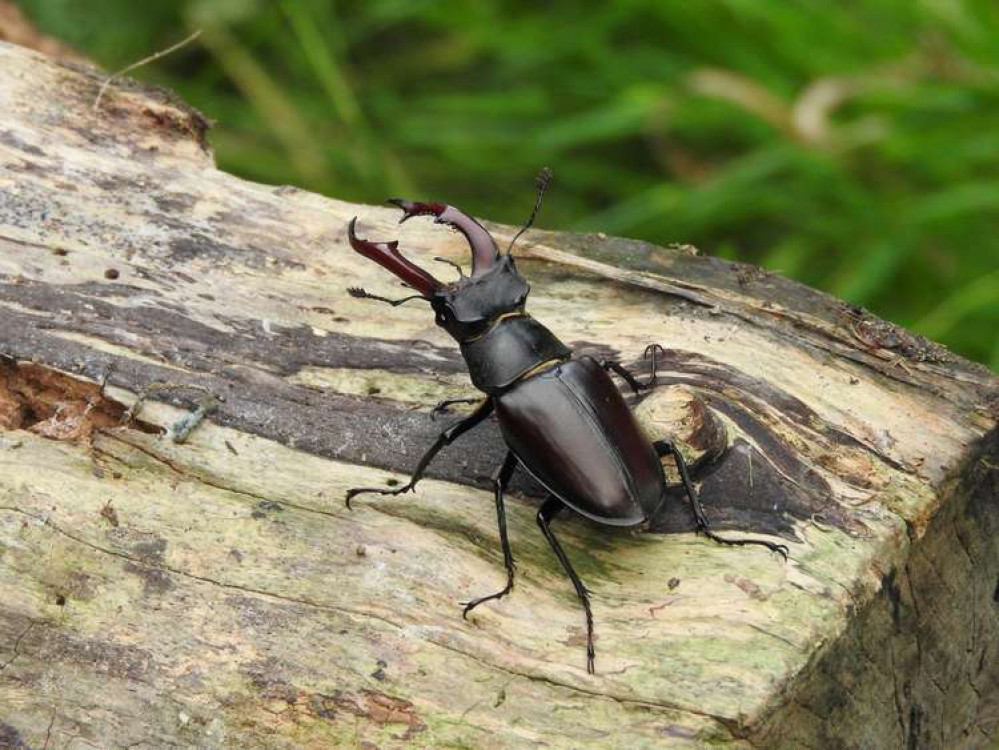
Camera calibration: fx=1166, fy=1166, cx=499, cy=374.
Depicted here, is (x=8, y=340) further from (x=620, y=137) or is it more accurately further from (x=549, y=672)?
(x=620, y=137)

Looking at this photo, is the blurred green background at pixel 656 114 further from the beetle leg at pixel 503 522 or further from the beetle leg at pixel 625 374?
the beetle leg at pixel 503 522

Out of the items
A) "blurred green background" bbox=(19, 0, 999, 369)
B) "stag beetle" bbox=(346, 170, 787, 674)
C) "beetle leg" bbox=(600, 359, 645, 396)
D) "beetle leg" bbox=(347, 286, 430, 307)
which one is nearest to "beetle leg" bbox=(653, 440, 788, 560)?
"stag beetle" bbox=(346, 170, 787, 674)

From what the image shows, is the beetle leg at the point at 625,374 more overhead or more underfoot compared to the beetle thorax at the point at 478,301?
more underfoot

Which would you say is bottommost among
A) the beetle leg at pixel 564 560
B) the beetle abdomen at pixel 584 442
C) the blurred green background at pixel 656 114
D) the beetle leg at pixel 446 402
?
the beetle leg at pixel 564 560

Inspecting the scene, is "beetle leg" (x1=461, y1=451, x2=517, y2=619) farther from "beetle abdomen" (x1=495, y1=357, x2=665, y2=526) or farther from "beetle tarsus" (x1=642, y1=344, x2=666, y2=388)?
"beetle tarsus" (x1=642, y1=344, x2=666, y2=388)

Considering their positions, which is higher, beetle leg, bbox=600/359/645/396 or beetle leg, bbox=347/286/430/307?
beetle leg, bbox=347/286/430/307

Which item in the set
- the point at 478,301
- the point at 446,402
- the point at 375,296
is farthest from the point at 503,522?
the point at 375,296

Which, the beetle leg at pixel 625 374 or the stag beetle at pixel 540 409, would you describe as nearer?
the stag beetle at pixel 540 409

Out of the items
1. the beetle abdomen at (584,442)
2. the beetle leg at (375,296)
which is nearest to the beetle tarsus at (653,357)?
the beetle abdomen at (584,442)

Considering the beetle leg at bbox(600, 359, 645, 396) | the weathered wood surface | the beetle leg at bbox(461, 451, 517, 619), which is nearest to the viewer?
the weathered wood surface
